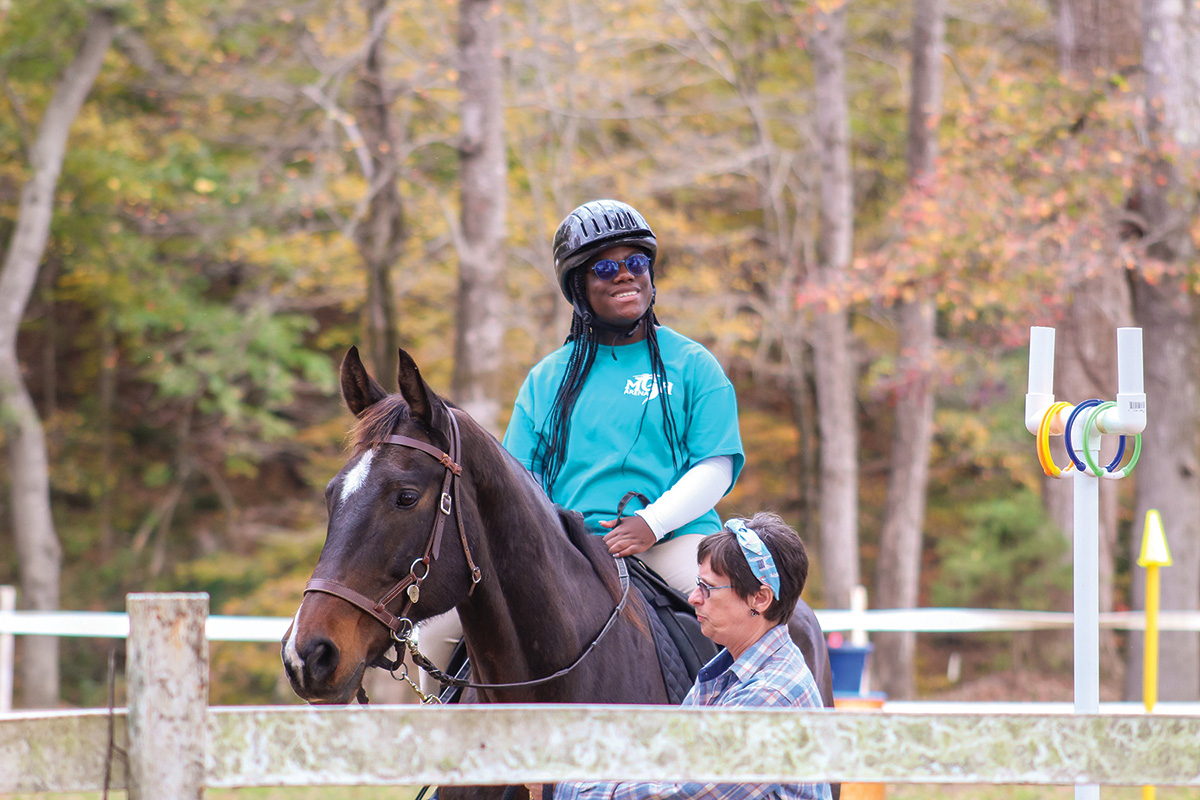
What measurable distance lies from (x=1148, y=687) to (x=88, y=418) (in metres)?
17.8

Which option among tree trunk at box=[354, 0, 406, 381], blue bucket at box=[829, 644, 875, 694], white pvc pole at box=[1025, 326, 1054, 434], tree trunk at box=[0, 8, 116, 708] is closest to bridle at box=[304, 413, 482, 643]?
white pvc pole at box=[1025, 326, 1054, 434]

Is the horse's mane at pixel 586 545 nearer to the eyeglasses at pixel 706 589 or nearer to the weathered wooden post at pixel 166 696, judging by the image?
the eyeglasses at pixel 706 589

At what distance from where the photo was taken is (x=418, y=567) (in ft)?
8.57

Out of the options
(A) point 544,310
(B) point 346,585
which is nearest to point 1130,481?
(A) point 544,310

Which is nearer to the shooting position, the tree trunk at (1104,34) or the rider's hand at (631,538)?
the rider's hand at (631,538)

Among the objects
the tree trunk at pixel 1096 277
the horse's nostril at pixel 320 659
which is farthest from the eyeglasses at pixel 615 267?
the tree trunk at pixel 1096 277

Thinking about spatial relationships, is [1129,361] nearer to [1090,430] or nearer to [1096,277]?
[1090,430]

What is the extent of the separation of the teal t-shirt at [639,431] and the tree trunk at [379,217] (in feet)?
32.9

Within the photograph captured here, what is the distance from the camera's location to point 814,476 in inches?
822

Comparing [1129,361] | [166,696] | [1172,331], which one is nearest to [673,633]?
[1129,361]

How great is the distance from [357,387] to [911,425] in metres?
13.5

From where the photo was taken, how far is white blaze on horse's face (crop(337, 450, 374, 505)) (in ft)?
8.46

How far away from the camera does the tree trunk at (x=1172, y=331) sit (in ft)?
32.7

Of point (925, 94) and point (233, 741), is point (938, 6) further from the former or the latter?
point (233, 741)
